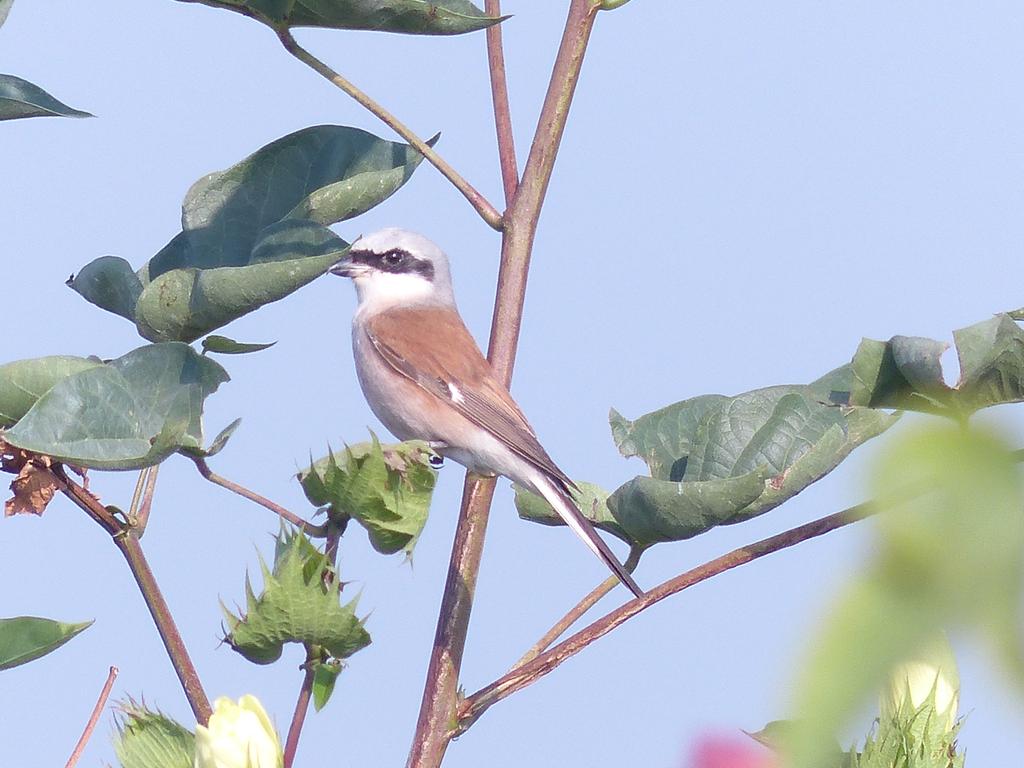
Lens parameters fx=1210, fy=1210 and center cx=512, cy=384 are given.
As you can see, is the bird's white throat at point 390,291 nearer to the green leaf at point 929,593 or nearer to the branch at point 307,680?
the branch at point 307,680

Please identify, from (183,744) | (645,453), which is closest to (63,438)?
(183,744)

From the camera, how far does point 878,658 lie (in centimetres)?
25

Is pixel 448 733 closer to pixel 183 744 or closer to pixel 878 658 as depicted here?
Result: pixel 183 744

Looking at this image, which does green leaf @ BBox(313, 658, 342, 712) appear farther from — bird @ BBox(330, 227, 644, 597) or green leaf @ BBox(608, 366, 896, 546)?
bird @ BBox(330, 227, 644, 597)

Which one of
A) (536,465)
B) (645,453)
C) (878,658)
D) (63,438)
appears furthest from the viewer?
(536,465)

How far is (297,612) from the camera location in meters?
1.23

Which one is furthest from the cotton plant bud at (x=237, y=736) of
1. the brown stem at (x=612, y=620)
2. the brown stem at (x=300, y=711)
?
the brown stem at (x=612, y=620)

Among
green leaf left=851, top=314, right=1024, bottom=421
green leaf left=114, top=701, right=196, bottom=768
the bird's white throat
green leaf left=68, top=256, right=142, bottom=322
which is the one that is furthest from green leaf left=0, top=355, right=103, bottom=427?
the bird's white throat

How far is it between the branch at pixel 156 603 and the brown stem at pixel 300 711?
8cm

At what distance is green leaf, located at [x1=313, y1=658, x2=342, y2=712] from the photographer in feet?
4.01

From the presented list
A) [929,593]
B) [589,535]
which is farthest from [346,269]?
[929,593]

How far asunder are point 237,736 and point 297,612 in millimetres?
139

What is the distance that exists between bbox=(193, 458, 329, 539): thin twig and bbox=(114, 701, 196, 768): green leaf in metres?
0.25

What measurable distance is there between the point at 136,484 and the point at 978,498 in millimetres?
1110
